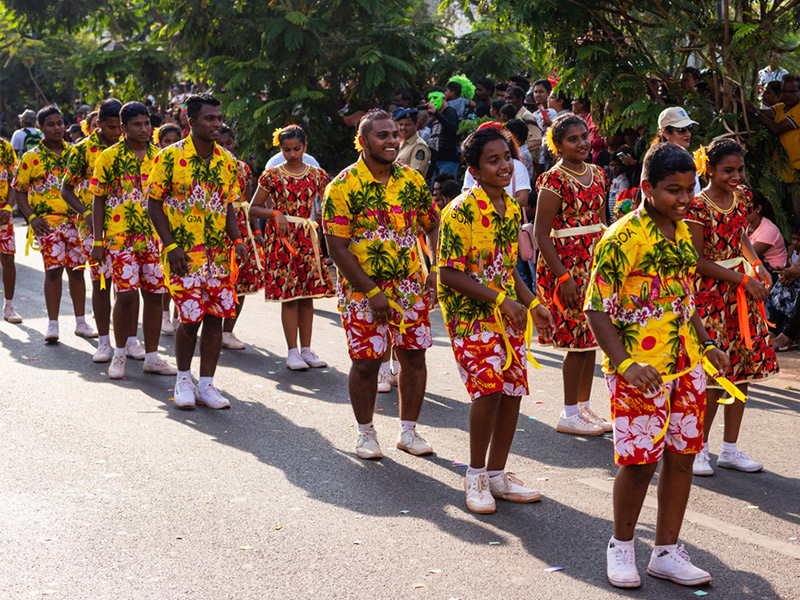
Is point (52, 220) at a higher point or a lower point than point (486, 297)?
lower

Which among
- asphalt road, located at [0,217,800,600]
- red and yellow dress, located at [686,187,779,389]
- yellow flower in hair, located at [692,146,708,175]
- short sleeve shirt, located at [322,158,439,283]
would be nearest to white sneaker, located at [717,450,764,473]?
asphalt road, located at [0,217,800,600]

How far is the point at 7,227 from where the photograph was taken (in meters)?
11.2

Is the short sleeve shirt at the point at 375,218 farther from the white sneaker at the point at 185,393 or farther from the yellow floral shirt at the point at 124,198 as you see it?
the yellow floral shirt at the point at 124,198

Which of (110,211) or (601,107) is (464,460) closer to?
(110,211)

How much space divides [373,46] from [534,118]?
165 inches

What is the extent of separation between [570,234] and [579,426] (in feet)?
4.33

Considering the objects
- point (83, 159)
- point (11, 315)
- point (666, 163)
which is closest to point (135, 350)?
point (83, 159)

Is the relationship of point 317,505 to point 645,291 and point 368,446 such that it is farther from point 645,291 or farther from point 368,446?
point 645,291

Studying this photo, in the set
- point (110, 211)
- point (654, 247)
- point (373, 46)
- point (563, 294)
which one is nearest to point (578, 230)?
point (563, 294)

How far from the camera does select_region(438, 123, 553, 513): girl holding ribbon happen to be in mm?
5031

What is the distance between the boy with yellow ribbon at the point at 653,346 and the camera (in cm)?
409

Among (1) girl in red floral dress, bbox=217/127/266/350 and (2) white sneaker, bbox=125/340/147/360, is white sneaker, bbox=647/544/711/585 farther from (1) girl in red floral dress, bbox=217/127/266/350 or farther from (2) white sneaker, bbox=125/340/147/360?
(2) white sneaker, bbox=125/340/147/360

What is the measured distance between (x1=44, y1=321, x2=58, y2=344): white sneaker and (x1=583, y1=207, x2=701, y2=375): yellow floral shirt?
7126 millimetres

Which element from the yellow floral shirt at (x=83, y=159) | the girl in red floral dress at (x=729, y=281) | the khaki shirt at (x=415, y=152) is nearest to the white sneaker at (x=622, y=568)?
the girl in red floral dress at (x=729, y=281)
